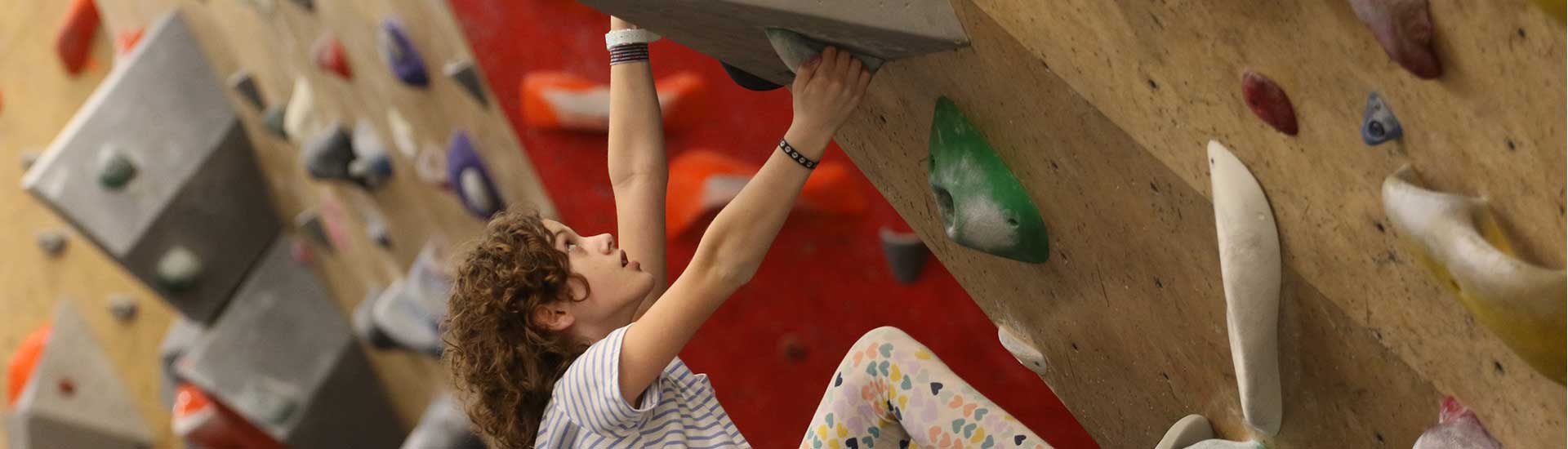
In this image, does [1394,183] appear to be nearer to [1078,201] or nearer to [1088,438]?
[1078,201]

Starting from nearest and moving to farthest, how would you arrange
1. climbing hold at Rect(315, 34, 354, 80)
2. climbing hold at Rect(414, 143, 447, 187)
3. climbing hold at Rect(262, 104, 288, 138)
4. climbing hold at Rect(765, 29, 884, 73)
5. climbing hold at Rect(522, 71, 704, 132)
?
climbing hold at Rect(765, 29, 884, 73) < climbing hold at Rect(522, 71, 704, 132) < climbing hold at Rect(414, 143, 447, 187) < climbing hold at Rect(315, 34, 354, 80) < climbing hold at Rect(262, 104, 288, 138)

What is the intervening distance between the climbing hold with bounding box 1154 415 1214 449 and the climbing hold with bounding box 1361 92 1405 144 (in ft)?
1.44

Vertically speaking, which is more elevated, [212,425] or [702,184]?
[702,184]

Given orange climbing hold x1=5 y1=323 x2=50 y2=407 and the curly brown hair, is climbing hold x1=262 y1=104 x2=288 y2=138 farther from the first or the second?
the curly brown hair

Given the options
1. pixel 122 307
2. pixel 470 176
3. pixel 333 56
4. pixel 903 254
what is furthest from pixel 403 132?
pixel 122 307

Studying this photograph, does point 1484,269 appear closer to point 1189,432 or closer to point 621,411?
point 1189,432

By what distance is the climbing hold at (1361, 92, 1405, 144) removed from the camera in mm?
739

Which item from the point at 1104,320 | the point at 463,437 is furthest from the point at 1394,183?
the point at 463,437

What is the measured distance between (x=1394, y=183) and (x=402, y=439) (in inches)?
129

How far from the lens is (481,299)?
1225 mm

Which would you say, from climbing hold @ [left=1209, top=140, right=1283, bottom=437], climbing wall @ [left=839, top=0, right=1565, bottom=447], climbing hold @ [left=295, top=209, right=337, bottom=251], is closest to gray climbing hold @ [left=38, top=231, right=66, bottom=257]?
climbing hold @ [left=295, top=209, right=337, bottom=251]

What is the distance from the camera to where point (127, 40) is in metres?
3.65

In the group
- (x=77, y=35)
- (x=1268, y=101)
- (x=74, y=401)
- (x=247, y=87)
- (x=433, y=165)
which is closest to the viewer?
(x=1268, y=101)

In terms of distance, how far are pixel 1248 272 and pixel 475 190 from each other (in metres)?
1.62
